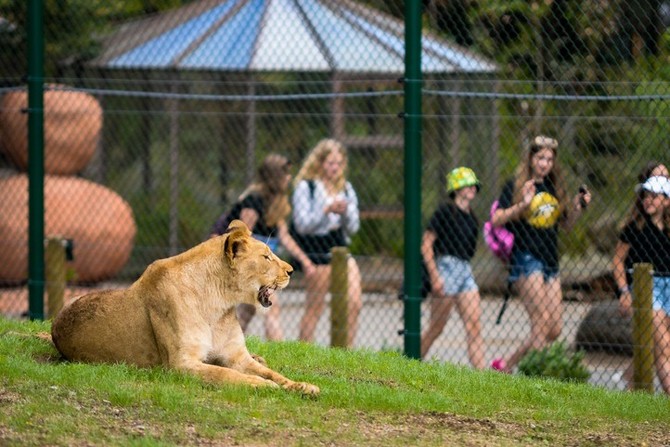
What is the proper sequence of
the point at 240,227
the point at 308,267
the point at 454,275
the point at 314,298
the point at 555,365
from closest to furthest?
1. the point at 240,227
2. the point at 555,365
3. the point at 454,275
4. the point at 308,267
5. the point at 314,298

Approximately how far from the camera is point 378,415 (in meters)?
5.36

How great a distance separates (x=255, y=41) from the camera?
13.8 meters

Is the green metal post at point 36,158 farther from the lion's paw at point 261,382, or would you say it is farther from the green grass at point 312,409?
the lion's paw at point 261,382

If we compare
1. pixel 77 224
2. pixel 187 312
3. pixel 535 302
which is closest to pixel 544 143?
pixel 535 302

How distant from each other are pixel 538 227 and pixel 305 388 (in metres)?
3.23

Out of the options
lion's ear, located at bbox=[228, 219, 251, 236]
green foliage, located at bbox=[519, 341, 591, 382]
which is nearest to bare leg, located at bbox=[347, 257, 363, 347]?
green foliage, located at bbox=[519, 341, 591, 382]

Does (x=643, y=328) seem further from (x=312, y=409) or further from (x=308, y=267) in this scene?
(x=312, y=409)

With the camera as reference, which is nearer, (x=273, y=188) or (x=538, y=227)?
(x=538, y=227)

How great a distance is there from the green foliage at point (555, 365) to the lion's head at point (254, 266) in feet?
8.84

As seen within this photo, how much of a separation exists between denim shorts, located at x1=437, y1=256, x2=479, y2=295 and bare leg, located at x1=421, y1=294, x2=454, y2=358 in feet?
0.24

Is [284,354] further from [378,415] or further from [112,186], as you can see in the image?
[112,186]

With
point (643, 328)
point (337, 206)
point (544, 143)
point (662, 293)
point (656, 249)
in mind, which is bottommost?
point (643, 328)

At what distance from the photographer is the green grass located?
4855 millimetres

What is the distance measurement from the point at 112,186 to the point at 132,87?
1.29 meters
